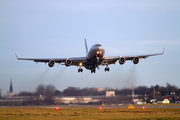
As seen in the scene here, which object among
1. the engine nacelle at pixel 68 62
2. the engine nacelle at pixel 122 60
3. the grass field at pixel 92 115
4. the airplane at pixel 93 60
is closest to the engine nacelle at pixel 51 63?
the airplane at pixel 93 60

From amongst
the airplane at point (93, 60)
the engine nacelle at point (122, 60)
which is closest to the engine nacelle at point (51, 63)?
the airplane at point (93, 60)

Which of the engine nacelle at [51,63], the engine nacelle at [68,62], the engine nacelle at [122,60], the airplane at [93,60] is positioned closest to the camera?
the airplane at [93,60]

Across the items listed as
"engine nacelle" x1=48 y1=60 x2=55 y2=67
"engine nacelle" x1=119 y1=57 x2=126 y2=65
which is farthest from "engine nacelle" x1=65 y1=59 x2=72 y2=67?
"engine nacelle" x1=119 y1=57 x2=126 y2=65

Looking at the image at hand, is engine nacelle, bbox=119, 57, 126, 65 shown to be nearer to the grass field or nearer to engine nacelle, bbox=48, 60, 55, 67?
the grass field

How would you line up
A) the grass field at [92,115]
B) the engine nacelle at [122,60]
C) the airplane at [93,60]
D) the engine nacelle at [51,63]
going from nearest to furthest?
1. the grass field at [92,115]
2. the airplane at [93,60]
3. the engine nacelle at [51,63]
4. the engine nacelle at [122,60]

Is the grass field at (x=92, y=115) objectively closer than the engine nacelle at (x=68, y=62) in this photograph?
Yes

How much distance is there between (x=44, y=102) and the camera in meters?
81.9

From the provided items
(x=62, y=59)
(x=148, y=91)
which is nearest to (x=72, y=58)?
(x=62, y=59)

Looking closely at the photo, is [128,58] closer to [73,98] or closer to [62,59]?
[62,59]

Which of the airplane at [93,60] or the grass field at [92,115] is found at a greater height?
the airplane at [93,60]

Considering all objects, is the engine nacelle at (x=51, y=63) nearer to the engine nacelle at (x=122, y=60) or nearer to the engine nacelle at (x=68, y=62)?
the engine nacelle at (x=68, y=62)

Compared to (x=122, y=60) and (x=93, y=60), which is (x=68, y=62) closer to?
(x=93, y=60)

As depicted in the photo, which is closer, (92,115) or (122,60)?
(92,115)

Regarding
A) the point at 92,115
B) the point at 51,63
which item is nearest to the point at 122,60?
the point at 51,63
